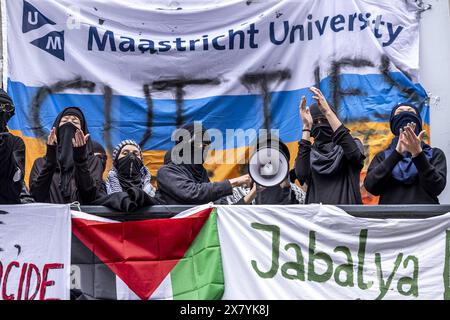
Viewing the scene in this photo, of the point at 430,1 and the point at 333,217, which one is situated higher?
the point at 430,1

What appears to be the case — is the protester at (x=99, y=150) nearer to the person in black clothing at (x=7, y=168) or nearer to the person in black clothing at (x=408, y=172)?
the person in black clothing at (x=7, y=168)

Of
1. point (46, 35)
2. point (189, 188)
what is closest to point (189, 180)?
point (189, 188)

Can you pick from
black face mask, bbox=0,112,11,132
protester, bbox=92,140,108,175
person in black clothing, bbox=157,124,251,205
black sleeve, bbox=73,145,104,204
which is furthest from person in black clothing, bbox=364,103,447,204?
black face mask, bbox=0,112,11,132

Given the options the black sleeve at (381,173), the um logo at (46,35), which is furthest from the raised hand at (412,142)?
the um logo at (46,35)

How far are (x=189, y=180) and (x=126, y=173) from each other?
623 millimetres

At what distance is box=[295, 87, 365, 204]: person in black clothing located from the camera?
7.09m

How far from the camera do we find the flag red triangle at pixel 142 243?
688 cm

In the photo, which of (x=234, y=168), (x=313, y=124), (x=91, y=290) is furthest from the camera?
(x=234, y=168)

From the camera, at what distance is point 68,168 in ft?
24.9

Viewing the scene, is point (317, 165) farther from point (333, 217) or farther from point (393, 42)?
point (393, 42)

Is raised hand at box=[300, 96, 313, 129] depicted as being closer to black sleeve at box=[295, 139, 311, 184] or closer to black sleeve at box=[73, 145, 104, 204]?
black sleeve at box=[295, 139, 311, 184]

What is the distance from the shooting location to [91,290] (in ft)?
22.5
